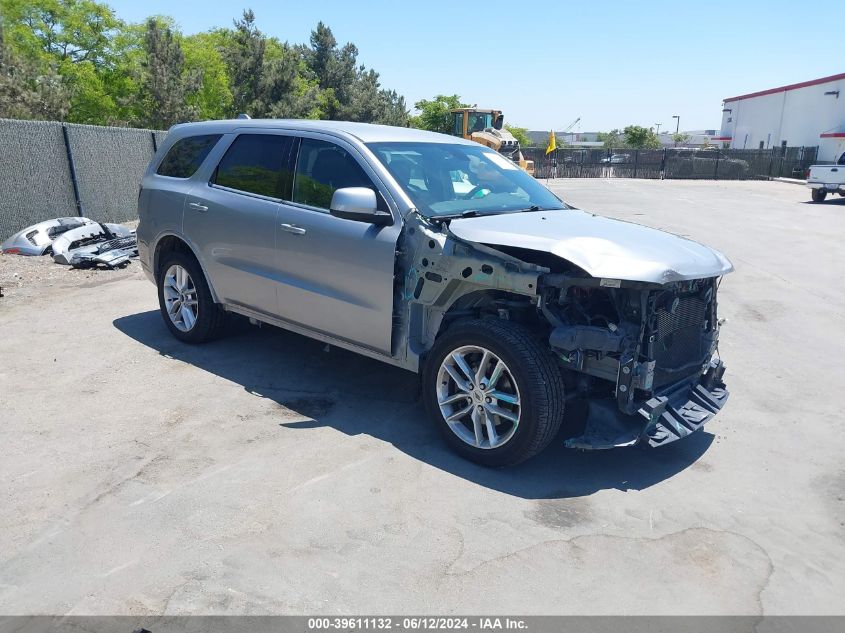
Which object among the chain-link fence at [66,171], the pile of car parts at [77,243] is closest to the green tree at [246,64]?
the chain-link fence at [66,171]

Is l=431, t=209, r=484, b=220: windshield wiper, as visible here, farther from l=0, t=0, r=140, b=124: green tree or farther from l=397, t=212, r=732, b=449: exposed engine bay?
l=0, t=0, r=140, b=124: green tree

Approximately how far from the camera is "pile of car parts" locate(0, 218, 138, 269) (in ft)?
32.4

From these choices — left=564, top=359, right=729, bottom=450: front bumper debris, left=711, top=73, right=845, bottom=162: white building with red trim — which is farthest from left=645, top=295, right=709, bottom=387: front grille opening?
left=711, top=73, right=845, bottom=162: white building with red trim

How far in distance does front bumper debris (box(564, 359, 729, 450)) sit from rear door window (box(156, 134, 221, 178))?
406 centimetres

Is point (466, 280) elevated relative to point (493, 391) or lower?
elevated

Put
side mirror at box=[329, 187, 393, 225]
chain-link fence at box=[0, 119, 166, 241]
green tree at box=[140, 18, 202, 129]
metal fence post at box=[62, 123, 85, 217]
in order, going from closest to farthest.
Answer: side mirror at box=[329, 187, 393, 225], chain-link fence at box=[0, 119, 166, 241], metal fence post at box=[62, 123, 85, 217], green tree at box=[140, 18, 202, 129]

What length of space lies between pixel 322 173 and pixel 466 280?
1590 mm

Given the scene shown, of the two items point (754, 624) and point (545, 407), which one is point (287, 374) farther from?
point (754, 624)

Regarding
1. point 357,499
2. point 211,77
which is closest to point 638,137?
point 211,77

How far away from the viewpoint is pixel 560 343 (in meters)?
3.76

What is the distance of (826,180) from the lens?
23719mm

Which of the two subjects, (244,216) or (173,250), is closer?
(244,216)

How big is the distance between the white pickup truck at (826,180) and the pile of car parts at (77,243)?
22765mm

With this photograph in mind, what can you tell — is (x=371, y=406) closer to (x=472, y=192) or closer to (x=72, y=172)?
(x=472, y=192)
